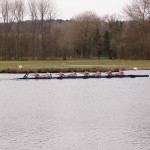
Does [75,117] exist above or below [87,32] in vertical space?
below

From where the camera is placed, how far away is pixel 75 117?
88.8 ft

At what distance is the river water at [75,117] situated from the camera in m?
21.2

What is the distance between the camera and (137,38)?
8544 centimetres

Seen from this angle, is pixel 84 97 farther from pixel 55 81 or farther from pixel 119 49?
pixel 119 49

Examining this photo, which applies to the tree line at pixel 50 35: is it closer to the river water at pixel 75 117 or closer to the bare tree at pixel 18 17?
the bare tree at pixel 18 17

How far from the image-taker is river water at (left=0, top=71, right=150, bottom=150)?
69.5 ft

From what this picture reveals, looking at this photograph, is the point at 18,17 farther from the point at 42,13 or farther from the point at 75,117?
the point at 75,117

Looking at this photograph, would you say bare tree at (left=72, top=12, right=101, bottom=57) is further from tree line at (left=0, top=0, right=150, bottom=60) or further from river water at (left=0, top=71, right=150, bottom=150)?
river water at (left=0, top=71, right=150, bottom=150)

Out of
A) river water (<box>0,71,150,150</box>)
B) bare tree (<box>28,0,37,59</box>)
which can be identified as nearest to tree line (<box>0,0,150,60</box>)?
bare tree (<box>28,0,37,59</box>)

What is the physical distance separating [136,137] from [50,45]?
79.9 m

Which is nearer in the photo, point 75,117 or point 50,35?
point 75,117

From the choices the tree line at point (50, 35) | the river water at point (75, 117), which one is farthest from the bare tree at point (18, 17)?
the river water at point (75, 117)

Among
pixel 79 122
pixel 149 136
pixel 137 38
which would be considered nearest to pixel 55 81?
pixel 79 122

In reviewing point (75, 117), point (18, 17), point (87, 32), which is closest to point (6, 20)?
point (18, 17)
